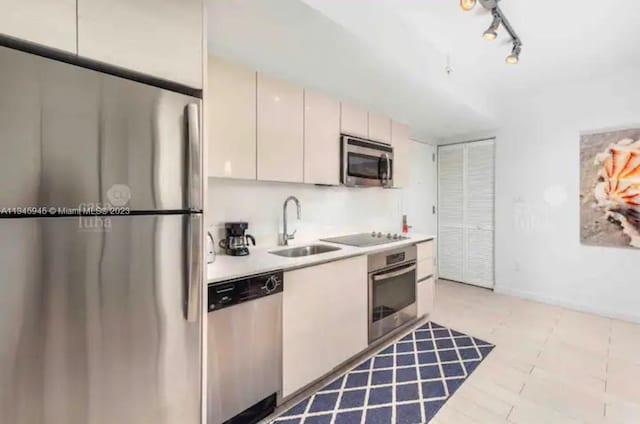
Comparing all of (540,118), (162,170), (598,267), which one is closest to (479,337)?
(598,267)

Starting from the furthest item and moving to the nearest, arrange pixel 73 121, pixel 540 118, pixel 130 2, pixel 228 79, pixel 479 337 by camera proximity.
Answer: pixel 540 118
pixel 479 337
pixel 228 79
pixel 130 2
pixel 73 121

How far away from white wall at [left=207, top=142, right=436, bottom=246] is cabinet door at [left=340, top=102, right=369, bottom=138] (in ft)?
2.05

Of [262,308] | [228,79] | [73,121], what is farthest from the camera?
[228,79]

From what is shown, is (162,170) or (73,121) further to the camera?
(162,170)

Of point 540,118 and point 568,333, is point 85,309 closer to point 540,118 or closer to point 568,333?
point 568,333

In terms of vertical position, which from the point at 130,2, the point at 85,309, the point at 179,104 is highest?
→ the point at 130,2

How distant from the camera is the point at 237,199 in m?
2.35

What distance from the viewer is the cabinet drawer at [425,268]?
9.96 feet

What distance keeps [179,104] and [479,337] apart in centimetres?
304

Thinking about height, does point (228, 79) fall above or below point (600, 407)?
above

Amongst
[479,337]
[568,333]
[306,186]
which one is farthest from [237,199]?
[568,333]

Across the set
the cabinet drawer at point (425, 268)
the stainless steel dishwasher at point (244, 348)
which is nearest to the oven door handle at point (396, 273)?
the cabinet drawer at point (425, 268)

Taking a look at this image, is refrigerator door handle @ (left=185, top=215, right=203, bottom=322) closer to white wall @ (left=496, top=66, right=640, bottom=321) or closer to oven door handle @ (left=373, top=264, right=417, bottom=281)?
oven door handle @ (left=373, top=264, right=417, bottom=281)

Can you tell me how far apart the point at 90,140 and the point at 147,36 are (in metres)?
0.47
